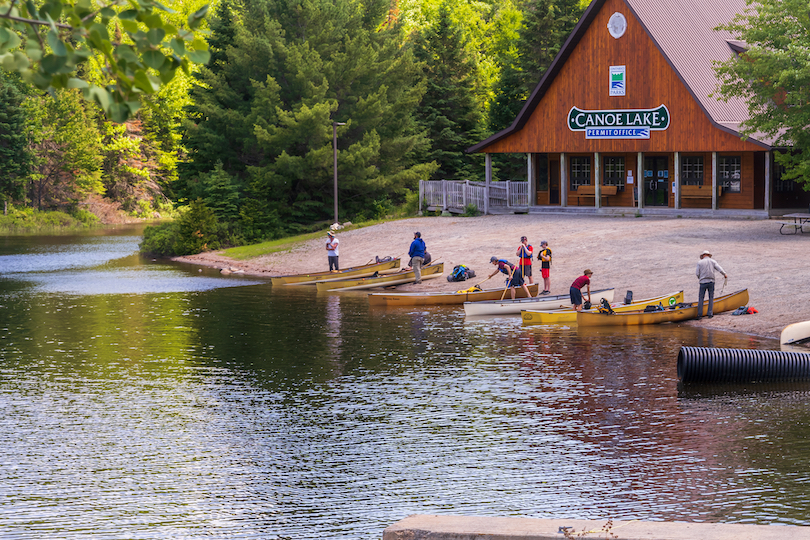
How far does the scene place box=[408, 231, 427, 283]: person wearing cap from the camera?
112 ft

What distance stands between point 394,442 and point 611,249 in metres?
23.7

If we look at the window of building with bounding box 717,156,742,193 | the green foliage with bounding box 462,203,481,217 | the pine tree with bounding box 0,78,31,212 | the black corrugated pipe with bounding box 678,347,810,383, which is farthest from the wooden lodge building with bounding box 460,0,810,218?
the pine tree with bounding box 0,78,31,212

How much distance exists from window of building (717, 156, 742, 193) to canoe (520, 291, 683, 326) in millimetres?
21007

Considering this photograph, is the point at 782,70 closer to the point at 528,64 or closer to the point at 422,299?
the point at 422,299

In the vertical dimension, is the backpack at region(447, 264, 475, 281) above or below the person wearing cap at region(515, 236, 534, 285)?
below

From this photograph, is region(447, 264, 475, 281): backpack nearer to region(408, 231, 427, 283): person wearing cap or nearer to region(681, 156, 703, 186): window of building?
region(408, 231, 427, 283): person wearing cap

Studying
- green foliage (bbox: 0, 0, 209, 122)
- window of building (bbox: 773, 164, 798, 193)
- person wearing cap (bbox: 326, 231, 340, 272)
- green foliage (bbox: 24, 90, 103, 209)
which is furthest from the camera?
green foliage (bbox: 24, 90, 103, 209)

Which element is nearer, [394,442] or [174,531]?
[174,531]

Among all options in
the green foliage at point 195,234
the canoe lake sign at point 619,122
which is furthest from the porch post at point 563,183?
the green foliage at point 195,234

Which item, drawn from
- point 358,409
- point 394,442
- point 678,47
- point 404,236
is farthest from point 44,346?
point 678,47

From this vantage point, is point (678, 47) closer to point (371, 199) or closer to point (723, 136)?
point (723, 136)

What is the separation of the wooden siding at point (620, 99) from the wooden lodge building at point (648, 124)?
5 centimetres

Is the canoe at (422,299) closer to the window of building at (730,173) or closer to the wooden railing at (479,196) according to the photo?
the window of building at (730,173)

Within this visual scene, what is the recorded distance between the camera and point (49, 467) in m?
13.2
